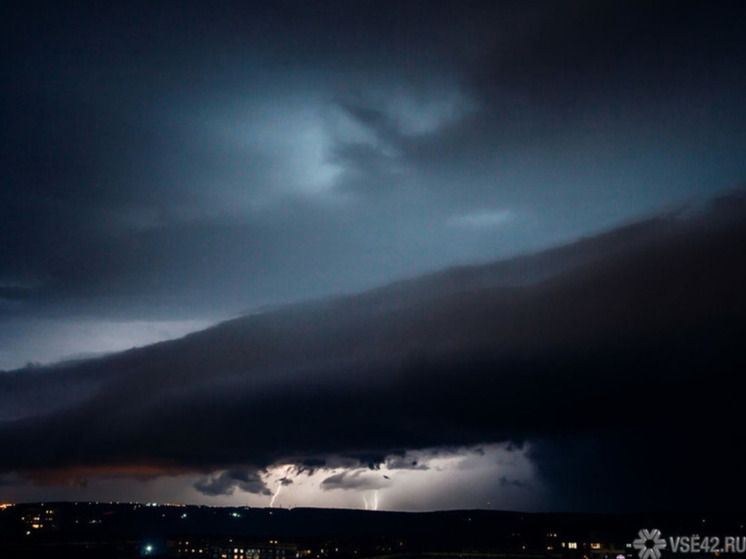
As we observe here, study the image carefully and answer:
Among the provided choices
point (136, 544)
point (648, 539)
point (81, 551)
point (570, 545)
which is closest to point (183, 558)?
point (136, 544)

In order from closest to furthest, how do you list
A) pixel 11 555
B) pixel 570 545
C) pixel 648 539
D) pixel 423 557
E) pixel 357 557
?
pixel 648 539
pixel 11 555
pixel 357 557
pixel 423 557
pixel 570 545

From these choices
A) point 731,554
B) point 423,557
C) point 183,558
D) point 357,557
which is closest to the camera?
point 731,554

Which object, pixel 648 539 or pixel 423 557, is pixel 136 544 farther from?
pixel 648 539

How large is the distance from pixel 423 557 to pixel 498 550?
4803 cm

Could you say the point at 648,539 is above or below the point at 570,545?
above

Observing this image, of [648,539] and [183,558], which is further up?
[648,539]

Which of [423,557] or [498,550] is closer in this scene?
[423,557]

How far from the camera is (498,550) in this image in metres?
184

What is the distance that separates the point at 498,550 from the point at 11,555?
121200 millimetres

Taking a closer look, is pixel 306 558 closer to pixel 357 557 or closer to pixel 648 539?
pixel 357 557

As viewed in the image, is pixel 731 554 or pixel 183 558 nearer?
pixel 731 554

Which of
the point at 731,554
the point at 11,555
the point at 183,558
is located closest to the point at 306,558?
the point at 183,558

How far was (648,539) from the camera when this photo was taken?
8594cm

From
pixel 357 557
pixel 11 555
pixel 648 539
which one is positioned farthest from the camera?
pixel 357 557
